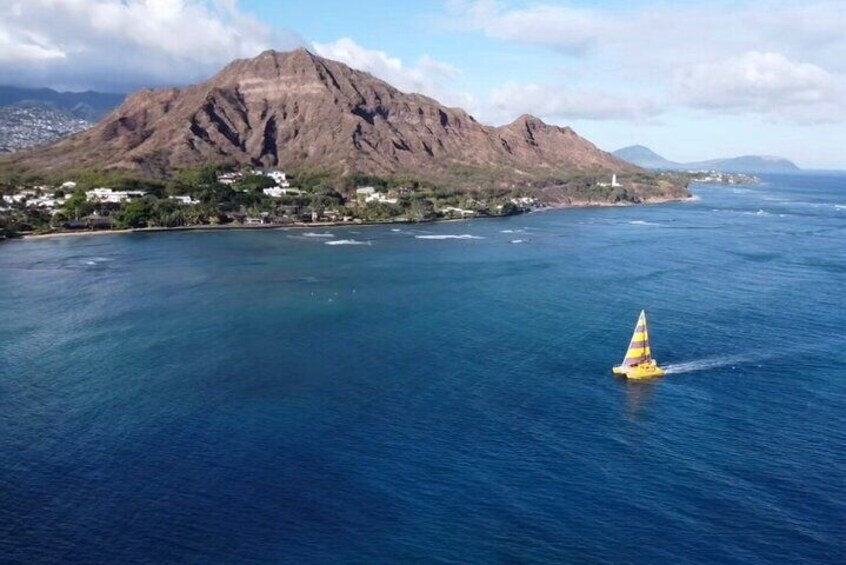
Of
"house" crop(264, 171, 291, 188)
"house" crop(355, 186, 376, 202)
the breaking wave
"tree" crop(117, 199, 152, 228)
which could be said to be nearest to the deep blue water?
"tree" crop(117, 199, 152, 228)

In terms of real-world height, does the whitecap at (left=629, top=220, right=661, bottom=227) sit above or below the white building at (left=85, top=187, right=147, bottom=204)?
below

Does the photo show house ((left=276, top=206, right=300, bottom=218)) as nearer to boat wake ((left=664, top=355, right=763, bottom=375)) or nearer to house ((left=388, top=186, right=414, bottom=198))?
house ((left=388, top=186, right=414, bottom=198))

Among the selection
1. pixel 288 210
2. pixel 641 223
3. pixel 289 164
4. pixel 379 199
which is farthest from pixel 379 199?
pixel 289 164

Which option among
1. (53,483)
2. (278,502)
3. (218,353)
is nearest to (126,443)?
(53,483)

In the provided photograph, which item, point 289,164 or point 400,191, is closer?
point 400,191

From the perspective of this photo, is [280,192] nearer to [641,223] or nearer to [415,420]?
[641,223]
